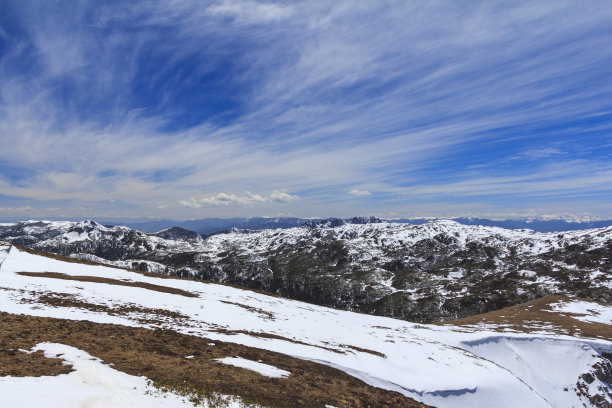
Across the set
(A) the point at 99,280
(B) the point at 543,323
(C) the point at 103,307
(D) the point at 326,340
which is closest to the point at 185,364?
(C) the point at 103,307

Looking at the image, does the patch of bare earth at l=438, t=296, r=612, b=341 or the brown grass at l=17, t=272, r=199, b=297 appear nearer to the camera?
the brown grass at l=17, t=272, r=199, b=297

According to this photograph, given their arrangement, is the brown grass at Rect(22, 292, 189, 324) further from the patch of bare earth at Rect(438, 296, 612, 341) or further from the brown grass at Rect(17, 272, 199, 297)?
the patch of bare earth at Rect(438, 296, 612, 341)

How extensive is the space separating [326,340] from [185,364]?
1640 centimetres

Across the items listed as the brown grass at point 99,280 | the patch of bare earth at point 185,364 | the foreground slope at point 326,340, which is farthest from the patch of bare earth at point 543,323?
the brown grass at point 99,280

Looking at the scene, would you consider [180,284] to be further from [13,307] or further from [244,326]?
[13,307]

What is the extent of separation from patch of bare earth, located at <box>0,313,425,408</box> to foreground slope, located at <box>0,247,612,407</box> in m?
0.36

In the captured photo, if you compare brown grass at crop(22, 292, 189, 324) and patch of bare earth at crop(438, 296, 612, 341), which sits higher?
brown grass at crop(22, 292, 189, 324)

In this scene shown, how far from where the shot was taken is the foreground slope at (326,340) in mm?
18859

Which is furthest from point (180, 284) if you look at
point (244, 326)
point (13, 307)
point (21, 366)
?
point (21, 366)

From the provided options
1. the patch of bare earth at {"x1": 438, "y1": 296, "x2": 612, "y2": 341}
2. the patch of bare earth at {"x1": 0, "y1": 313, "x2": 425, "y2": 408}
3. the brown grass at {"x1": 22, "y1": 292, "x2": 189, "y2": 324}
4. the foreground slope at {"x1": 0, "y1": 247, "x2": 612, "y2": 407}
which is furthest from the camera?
the patch of bare earth at {"x1": 438, "y1": 296, "x2": 612, "y2": 341}

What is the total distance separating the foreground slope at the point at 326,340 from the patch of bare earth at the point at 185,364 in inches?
14.3

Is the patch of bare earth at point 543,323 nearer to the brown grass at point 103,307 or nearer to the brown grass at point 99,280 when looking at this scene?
the brown grass at point 99,280

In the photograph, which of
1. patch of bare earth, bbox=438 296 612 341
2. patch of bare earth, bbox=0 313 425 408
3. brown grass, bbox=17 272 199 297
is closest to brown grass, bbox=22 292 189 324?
patch of bare earth, bbox=0 313 425 408

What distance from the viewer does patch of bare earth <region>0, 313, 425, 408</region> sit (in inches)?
422
